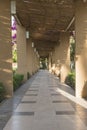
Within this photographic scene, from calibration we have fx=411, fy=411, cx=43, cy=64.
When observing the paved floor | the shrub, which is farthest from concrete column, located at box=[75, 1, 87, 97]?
the shrub

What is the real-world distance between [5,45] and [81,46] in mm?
3620

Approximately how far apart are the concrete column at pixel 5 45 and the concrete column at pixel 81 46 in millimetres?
3258

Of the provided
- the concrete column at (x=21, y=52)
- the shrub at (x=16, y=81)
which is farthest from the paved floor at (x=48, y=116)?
the concrete column at (x=21, y=52)

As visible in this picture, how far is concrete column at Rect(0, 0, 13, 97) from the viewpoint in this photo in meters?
19.6

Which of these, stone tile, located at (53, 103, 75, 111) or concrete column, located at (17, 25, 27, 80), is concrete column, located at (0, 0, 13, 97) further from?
concrete column, located at (17, 25, 27, 80)

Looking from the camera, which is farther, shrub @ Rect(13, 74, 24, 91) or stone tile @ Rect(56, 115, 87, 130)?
shrub @ Rect(13, 74, 24, 91)

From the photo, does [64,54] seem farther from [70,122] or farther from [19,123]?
[19,123]

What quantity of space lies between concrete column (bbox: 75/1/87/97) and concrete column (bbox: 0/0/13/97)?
3258mm

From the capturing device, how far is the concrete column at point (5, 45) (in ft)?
64.4

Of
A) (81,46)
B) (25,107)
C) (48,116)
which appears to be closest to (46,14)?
(81,46)

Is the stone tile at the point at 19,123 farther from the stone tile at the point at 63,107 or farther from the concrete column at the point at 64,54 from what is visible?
the concrete column at the point at 64,54

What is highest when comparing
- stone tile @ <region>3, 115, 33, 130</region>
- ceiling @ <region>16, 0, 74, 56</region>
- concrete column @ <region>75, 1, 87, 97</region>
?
ceiling @ <region>16, 0, 74, 56</region>

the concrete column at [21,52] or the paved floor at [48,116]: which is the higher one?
the concrete column at [21,52]

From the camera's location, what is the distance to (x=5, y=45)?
64.5 feet
